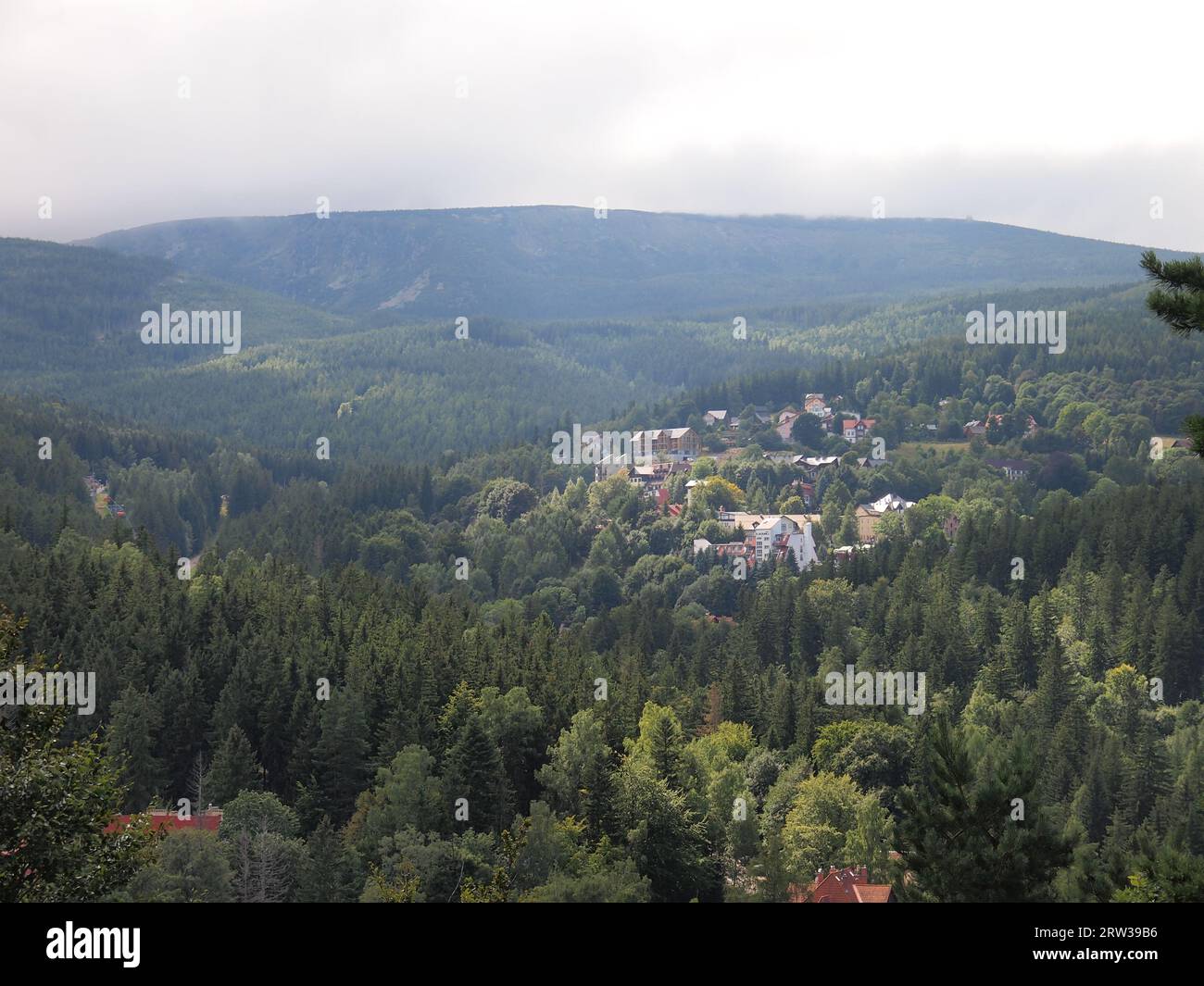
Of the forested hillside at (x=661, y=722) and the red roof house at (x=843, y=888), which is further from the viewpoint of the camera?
the red roof house at (x=843, y=888)

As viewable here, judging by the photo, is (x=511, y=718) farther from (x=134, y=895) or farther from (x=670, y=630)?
(x=670, y=630)

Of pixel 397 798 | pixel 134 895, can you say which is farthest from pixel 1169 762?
pixel 134 895

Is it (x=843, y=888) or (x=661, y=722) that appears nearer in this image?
(x=843, y=888)

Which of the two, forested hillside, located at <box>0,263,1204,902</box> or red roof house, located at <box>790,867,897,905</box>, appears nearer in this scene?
forested hillside, located at <box>0,263,1204,902</box>

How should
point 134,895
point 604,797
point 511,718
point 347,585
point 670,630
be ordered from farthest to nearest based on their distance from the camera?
point 670,630, point 347,585, point 511,718, point 604,797, point 134,895

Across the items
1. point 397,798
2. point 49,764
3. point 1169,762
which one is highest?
point 49,764

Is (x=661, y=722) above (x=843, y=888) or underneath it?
above
